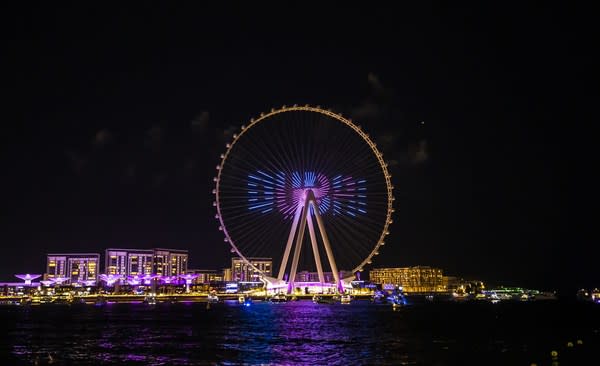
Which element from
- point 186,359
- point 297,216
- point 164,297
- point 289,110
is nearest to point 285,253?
point 297,216

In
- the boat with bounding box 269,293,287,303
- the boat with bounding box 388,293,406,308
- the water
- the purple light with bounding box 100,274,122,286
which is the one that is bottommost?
the water

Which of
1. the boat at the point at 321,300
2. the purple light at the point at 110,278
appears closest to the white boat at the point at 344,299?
the boat at the point at 321,300

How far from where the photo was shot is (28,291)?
607 ft

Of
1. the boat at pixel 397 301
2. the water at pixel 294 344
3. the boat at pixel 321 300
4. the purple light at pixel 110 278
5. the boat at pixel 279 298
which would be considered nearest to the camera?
the water at pixel 294 344

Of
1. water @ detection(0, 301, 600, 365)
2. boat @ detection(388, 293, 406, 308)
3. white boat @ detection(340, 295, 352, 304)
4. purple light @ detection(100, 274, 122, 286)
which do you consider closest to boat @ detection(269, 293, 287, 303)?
white boat @ detection(340, 295, 352, 304)

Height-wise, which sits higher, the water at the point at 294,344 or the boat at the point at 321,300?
the boat at the point at 321,300

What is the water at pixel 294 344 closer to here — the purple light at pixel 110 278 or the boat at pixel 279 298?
the boat at pixel 279 298

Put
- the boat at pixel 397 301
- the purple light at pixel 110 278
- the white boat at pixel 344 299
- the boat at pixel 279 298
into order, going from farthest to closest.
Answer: the purple light at pixel 110 278
the boat at pixel 279 298
the white boat at pixel 344 299
the boat at pixel 397 301

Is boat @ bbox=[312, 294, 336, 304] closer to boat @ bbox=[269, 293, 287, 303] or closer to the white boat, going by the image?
the white boat

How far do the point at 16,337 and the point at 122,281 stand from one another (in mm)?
155547

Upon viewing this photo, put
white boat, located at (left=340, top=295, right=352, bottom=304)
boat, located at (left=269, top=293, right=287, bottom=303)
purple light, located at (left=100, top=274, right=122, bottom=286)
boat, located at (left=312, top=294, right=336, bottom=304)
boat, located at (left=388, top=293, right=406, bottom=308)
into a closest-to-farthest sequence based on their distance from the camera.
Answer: boat, located at (left=388, top=293, right=406, bottom=308) < white boat, located at (left=340, top=295, right=352, bottom=304) < boat, located at (left=312, top=294, right=336, bottom=304) < boat, located at (left=269, top=293, right=287, bottom=303) < purple light, located at (left=100, top=274, right=122, bottom=286)

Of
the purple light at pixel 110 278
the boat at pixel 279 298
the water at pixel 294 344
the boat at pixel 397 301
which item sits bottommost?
the water at pixel 294 344

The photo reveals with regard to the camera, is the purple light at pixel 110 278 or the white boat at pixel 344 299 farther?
the purple light at pixel 110 278

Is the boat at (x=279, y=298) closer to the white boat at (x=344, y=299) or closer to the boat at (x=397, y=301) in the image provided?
the white boat at (x=344, y=299)
